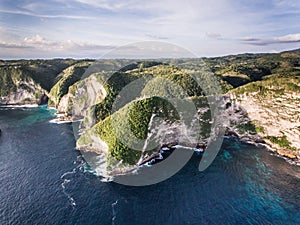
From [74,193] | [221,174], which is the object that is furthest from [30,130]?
[221,174]

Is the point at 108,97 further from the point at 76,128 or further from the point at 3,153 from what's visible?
the point at 3,153

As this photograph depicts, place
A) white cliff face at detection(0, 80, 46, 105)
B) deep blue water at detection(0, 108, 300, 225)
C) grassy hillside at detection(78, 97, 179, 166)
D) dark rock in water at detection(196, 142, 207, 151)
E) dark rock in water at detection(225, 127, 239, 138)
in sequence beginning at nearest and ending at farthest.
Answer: deep blue water at detection(0, 108, 300, 225) < grassy hillside at detection(78, 97, 179, 166) < dark rock in water at detection(196, 142, 207, 151) < dark rock in water at detection(225, 127, 239, 138) < white cliff face at detection(0, 80, 46, 105)

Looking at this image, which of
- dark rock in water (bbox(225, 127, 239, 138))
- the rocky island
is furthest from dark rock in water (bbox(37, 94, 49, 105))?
dark rock in water (bbox(225, 127, 239, 138))

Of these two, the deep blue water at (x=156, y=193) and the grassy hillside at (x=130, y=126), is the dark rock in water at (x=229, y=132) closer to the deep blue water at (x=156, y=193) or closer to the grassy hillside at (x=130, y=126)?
the deep blue water at (x=156, y=193)

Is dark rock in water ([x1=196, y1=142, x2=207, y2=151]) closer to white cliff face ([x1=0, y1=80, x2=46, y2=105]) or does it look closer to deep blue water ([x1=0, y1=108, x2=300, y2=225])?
deep blue water ([x1=0, y1=108, x2=300, y2=225])

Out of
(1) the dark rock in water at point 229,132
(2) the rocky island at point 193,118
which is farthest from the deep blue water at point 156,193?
(1) the dark rock in water at point 229,132

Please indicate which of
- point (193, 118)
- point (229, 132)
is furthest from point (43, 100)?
point (229, 132)
